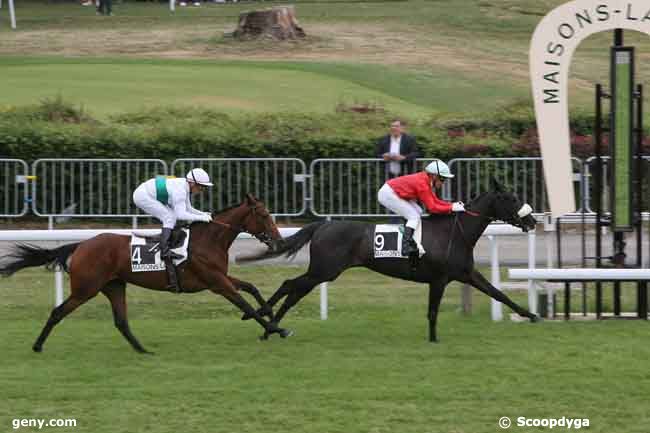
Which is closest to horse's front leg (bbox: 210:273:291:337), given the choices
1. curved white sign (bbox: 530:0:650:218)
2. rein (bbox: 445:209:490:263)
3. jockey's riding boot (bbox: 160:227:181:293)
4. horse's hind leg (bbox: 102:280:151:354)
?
jockey's riding boot (bbox: 160:227:181:293)

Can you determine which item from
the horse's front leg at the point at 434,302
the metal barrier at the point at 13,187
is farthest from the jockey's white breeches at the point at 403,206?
the metal barrier at the point at 13,187

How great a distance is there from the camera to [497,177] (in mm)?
16266

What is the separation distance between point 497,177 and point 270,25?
17653mm

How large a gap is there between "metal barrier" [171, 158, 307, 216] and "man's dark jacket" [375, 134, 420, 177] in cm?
104

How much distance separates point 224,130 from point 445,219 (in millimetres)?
6961

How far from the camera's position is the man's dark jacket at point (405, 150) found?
1585 cm

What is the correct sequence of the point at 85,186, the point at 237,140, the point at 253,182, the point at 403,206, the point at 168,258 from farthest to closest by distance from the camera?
the point at 237,140, the point at 253,182, the point at 85,186, the point at 403,206, the point at 168,258

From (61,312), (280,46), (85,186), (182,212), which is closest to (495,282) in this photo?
(182,212)

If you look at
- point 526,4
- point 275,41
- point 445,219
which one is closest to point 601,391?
point 445,219

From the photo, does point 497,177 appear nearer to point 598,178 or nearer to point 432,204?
point 598,178

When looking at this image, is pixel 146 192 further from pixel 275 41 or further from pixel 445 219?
pixel 275 41

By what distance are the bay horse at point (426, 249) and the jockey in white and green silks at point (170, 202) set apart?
0.81m

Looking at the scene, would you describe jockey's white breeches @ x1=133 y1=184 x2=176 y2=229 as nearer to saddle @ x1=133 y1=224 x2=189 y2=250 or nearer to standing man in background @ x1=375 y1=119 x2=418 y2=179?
saddle @ x1=133 y1=224 x2=189 y2=250

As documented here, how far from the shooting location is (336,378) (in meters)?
9.45
